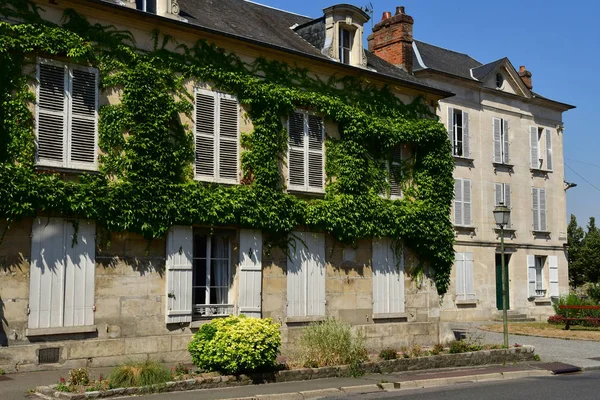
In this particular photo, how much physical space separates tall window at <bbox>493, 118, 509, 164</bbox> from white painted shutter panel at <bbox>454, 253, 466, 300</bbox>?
4.60m

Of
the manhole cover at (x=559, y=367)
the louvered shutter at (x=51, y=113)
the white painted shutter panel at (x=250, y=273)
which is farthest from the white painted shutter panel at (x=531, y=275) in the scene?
the louvered shutter at (x=51, y=113)

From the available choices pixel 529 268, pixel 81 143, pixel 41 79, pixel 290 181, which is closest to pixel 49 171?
pixel 81 143

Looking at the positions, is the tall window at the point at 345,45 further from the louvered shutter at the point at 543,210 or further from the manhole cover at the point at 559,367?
the louvered shutter at the point at 543,210

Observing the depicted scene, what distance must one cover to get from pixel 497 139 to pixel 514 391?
18782mm

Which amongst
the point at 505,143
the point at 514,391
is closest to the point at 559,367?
the point at 514,391

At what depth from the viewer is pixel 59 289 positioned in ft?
40.0

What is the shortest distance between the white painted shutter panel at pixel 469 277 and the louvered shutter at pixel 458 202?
1347 millimetres

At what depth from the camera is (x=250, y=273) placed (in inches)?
578

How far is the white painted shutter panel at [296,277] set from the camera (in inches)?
606

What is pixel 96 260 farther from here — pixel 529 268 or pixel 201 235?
pixel 529 268

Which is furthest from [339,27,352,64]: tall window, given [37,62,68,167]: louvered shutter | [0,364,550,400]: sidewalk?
[0,364,550,400]: sidewalk

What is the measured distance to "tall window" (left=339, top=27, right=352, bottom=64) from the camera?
57.2 feet

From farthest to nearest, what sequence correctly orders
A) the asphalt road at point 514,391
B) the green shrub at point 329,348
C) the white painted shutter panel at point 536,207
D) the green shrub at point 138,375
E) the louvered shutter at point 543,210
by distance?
1. the louvered shutter at point 543,210
2. the white painted shutter panel at point 536,207
3. the green shrub at point 329,348
4. the asphalt road at point 514,391
5. the green shrub at point 138,375

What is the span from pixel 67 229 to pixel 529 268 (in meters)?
22.1
